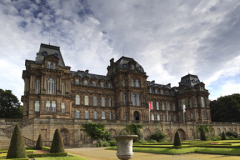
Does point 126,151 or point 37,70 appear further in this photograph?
point 37,70

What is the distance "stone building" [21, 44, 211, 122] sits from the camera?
4925 cm

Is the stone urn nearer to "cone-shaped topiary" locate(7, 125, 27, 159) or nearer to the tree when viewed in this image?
"cone-shaped topiary" locate(7, 125, 27, 159)

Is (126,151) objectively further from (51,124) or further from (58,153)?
(51,124)

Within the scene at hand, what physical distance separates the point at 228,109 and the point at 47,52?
61577 millimetres

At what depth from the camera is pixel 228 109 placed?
75.4 metres

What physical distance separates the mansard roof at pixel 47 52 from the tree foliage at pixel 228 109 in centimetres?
5590

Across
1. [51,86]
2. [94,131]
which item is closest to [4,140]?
[94,131]

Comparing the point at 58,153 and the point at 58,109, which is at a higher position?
the point at 58,109

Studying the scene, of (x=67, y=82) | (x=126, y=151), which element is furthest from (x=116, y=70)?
(x=126, y=151)

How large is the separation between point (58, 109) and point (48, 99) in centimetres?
313

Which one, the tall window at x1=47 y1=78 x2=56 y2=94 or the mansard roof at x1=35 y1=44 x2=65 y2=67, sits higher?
the mansard roof at x1=35 y1=44 x2=65 y2=67

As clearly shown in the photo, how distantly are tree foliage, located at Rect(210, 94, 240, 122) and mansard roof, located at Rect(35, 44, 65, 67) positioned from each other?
55.9 m

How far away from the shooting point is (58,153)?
2236cm

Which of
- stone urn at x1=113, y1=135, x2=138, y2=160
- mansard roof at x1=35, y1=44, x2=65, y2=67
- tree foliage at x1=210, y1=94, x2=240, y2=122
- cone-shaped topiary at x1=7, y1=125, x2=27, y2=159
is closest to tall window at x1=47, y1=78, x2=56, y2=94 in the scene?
mansard roof at x1=35, y1=44, x2=65, y2=67
